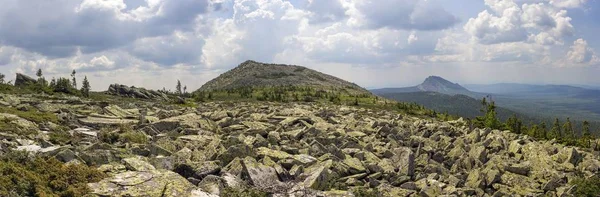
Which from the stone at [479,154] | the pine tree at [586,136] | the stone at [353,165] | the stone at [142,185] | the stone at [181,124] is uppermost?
the stone at [181,124]

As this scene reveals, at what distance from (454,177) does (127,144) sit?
71.8ft

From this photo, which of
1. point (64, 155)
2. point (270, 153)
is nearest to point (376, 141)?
point (270, 153)

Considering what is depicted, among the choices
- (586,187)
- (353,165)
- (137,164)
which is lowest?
(586,187)

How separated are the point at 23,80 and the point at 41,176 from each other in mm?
92286

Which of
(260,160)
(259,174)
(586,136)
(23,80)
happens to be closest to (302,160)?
(260,160)

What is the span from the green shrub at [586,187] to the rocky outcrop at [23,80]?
101 metres

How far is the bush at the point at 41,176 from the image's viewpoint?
16.2m

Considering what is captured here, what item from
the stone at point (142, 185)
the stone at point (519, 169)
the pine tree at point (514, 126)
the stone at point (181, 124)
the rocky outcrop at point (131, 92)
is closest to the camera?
the stone at point (142, 185)

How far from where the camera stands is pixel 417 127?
49406 mm

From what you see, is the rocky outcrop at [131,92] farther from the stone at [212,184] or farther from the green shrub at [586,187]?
the green shrub at [586,187]

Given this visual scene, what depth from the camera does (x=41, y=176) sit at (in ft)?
58.3

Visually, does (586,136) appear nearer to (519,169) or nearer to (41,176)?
(519,169)

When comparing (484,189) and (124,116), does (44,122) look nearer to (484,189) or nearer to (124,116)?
(124,116)

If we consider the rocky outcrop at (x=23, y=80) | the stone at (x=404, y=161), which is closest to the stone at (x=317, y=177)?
the stone at (x=404, y=161)
